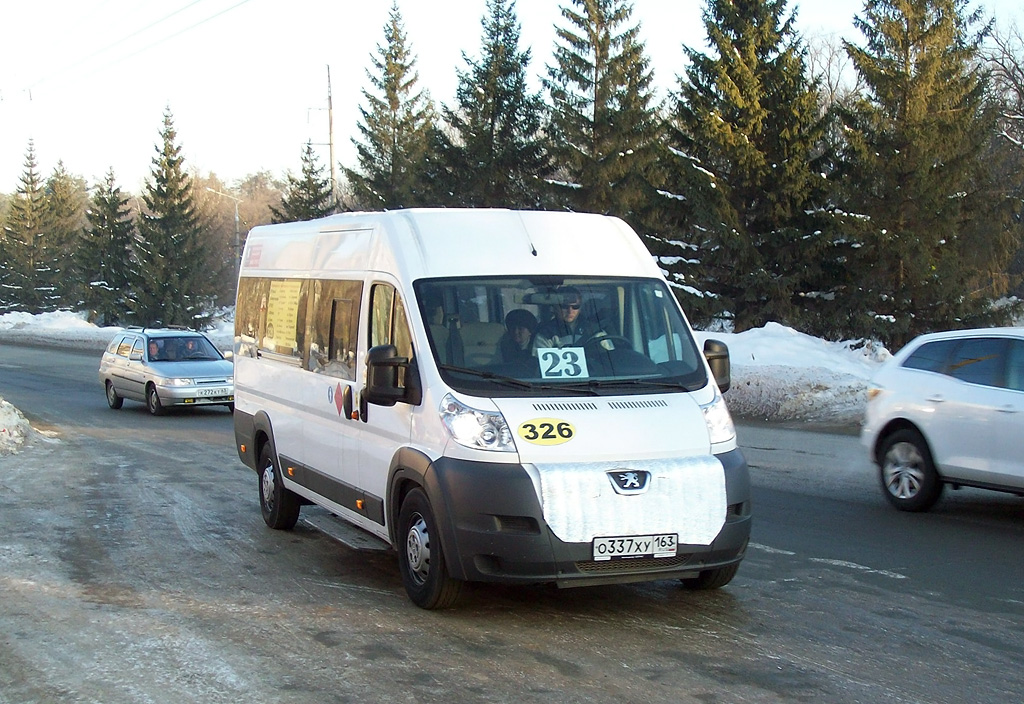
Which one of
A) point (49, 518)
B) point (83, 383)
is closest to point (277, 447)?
point (49, 518)

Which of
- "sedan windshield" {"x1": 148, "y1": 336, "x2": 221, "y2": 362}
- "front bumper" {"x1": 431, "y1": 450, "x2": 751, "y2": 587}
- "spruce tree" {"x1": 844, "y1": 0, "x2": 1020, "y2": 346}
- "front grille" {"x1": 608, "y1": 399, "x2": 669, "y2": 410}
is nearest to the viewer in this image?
"front bumper" {"x1": 431, "y1": 450, "x2": 751, "y2": 587}

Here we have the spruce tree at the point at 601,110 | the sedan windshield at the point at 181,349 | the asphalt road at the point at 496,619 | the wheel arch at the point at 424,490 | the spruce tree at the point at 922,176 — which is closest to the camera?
the asphalt road at the point at 496,619

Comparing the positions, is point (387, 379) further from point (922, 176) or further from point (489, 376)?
point (922, 176)

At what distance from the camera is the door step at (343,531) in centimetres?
863

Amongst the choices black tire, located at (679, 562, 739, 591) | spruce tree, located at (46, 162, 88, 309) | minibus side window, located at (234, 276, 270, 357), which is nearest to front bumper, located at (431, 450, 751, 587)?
black tire, located at (679, 562, 739, 591)

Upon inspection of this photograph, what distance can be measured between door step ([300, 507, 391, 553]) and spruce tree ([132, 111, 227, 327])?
5317 cm

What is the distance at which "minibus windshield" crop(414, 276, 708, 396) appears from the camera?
6.51 m

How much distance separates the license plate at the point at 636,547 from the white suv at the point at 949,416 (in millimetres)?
4218

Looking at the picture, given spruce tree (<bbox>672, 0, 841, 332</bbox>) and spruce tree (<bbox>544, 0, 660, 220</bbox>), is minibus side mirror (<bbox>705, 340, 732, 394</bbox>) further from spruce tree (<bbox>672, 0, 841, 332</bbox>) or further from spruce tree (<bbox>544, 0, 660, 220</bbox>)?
spruce tree (<bbox>544, 0, 660, 220</bbox>)

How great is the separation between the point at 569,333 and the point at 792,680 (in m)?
2.41

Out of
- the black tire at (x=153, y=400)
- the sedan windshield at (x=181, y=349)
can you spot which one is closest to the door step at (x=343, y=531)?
the black tire at (x=153, y=400)

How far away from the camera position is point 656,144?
32844 mm

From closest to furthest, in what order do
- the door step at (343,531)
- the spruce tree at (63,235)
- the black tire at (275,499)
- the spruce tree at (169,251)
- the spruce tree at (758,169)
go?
the door step at (343,531), the black tire at (275,499), the spruce tree at (758,169), the spruce tree at (169,251), the spruce tree at (63,235)

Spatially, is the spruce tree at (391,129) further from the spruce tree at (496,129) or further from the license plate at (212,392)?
the license plate at (212,392)
